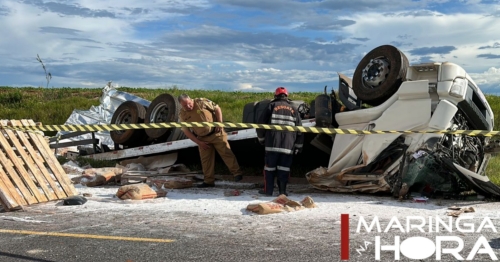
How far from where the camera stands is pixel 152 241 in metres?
5.05

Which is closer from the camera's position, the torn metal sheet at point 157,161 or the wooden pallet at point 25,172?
the wooden pallet at point 25,172

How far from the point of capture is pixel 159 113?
10430 mm

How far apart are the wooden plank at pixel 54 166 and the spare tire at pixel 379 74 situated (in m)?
4.15

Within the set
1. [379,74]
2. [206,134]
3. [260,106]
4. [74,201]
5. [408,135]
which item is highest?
[379,74]

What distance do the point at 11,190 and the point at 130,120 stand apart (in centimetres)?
408

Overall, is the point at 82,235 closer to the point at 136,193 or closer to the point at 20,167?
the point at 136,193

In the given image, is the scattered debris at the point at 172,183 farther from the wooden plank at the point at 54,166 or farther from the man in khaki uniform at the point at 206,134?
the wooden plank at the point at 54,166

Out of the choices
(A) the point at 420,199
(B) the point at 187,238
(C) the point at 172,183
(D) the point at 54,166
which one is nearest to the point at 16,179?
(D) the point at 54,166

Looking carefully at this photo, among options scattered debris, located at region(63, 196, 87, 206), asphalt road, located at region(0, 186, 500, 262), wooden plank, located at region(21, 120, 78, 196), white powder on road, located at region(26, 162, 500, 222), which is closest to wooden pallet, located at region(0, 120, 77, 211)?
wooden plank, located at region(21, 120, 78, 196)

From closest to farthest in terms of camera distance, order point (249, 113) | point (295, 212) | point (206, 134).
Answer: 1. point (295, 212)
2. point (206, 134)
3. point (249, 113)

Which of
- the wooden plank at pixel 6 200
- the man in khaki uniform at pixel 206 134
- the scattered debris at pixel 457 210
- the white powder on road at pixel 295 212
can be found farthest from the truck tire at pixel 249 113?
the wooden plank at pixel 6 200

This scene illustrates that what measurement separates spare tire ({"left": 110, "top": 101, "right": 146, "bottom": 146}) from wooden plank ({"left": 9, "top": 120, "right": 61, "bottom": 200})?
292 centimetres

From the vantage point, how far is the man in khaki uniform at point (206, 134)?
29.0 ft

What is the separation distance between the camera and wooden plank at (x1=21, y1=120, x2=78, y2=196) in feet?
25.5
